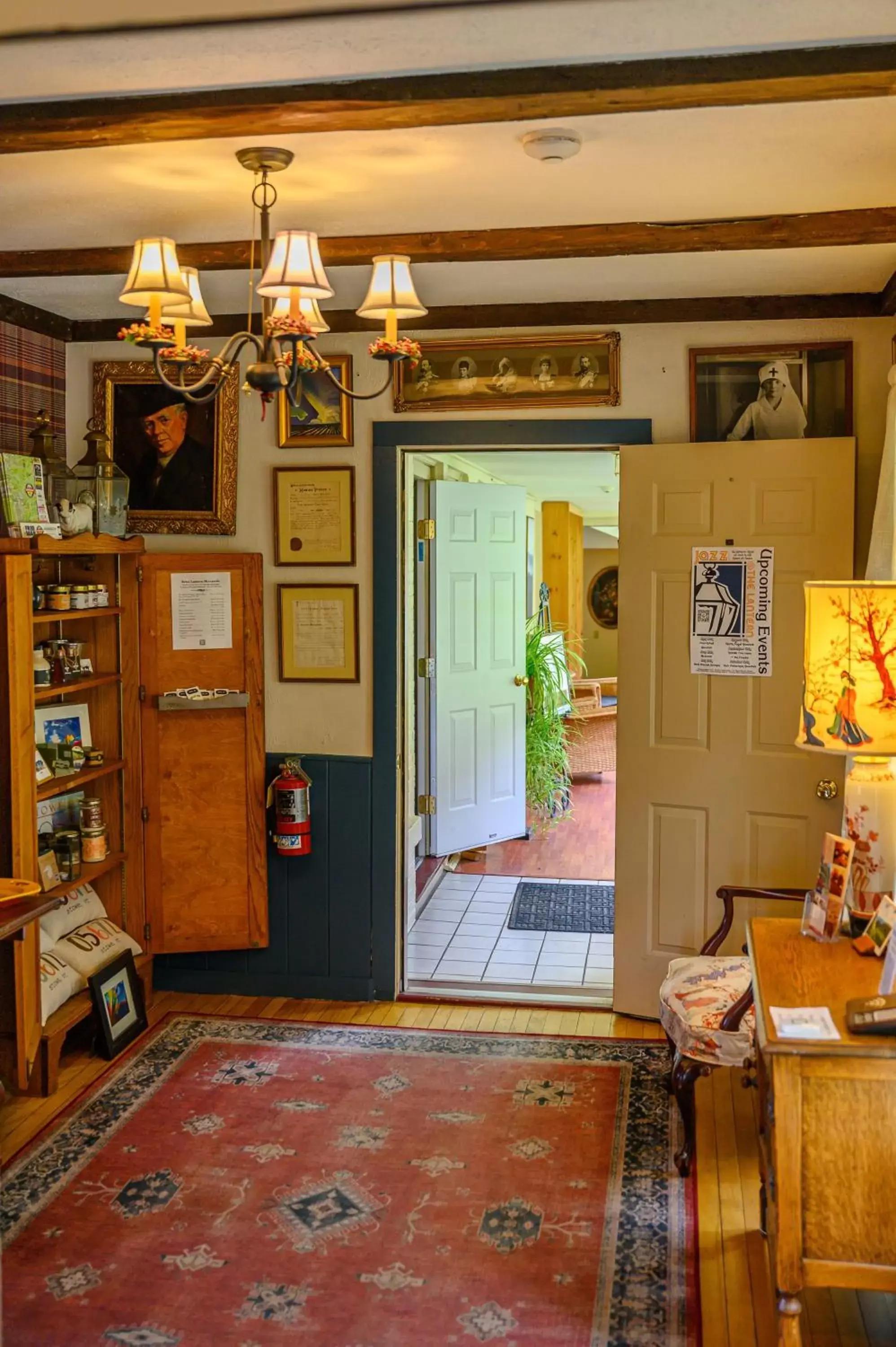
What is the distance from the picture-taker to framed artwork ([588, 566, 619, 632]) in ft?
51.8

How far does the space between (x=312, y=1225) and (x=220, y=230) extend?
278 cm

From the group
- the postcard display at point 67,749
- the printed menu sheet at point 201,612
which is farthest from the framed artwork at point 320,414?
the postcard display at point 67,749

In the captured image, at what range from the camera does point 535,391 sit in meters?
4.49

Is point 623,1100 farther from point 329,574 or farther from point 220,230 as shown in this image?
point 220,230

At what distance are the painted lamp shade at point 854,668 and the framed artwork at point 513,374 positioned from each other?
173cm

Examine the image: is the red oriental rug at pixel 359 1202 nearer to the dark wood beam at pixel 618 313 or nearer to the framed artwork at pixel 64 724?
the framed artwork at pixel 64 724

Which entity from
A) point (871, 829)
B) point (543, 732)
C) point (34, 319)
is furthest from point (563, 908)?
point (34, 319)

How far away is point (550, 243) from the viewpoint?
3.48 meters

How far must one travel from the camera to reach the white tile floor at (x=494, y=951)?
4980 mm

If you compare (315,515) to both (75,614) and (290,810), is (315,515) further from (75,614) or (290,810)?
(290,810)

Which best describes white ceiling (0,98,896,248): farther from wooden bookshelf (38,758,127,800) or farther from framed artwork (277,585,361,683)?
wooden bookshelf (38,758,127,800)

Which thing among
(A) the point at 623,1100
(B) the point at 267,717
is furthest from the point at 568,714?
(A) the point at 623,1100

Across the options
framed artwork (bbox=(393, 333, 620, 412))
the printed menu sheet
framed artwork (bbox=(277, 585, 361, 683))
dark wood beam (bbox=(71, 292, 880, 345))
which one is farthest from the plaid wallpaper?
framed artwork (bbox=(393, 333, 620, 412))

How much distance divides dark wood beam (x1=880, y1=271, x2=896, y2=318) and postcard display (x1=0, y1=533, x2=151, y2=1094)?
111 inches
